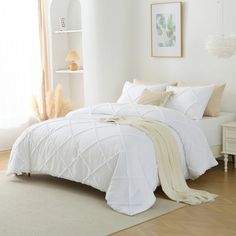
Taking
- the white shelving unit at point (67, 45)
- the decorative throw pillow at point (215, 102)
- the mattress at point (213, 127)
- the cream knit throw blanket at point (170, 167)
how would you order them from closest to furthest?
the cream knit throw blanket at point (170, 167)
the mattress at point (213, 127)
the decorative throw pillow at point (215, 102)
the white shelving unit at point (67, 45)

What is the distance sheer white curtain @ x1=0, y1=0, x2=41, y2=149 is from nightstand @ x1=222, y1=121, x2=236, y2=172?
2882 mm

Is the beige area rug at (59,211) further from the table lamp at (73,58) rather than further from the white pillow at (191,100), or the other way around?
the table lamp at (73,58)

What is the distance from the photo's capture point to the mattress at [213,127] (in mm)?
5750

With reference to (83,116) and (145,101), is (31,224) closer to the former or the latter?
(83,116)

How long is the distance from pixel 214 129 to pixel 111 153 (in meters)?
1.53

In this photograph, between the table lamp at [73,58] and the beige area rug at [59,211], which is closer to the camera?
the beige area rug at [59,211]

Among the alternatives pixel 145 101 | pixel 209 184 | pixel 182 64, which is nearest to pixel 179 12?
pixel 182 64

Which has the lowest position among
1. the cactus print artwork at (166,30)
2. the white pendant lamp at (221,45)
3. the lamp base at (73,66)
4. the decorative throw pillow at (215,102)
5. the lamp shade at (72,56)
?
the decorative throw pillow at (215,102)

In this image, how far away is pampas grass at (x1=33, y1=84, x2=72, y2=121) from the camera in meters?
7.36

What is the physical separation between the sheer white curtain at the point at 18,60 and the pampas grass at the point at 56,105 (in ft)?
0.59

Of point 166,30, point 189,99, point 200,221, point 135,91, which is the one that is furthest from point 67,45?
point 200,221

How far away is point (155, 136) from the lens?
5004 mm

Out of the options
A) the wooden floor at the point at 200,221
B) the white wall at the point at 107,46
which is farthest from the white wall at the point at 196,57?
the wooden floor at the point at 200,221

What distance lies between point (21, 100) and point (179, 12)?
242 centimetres
